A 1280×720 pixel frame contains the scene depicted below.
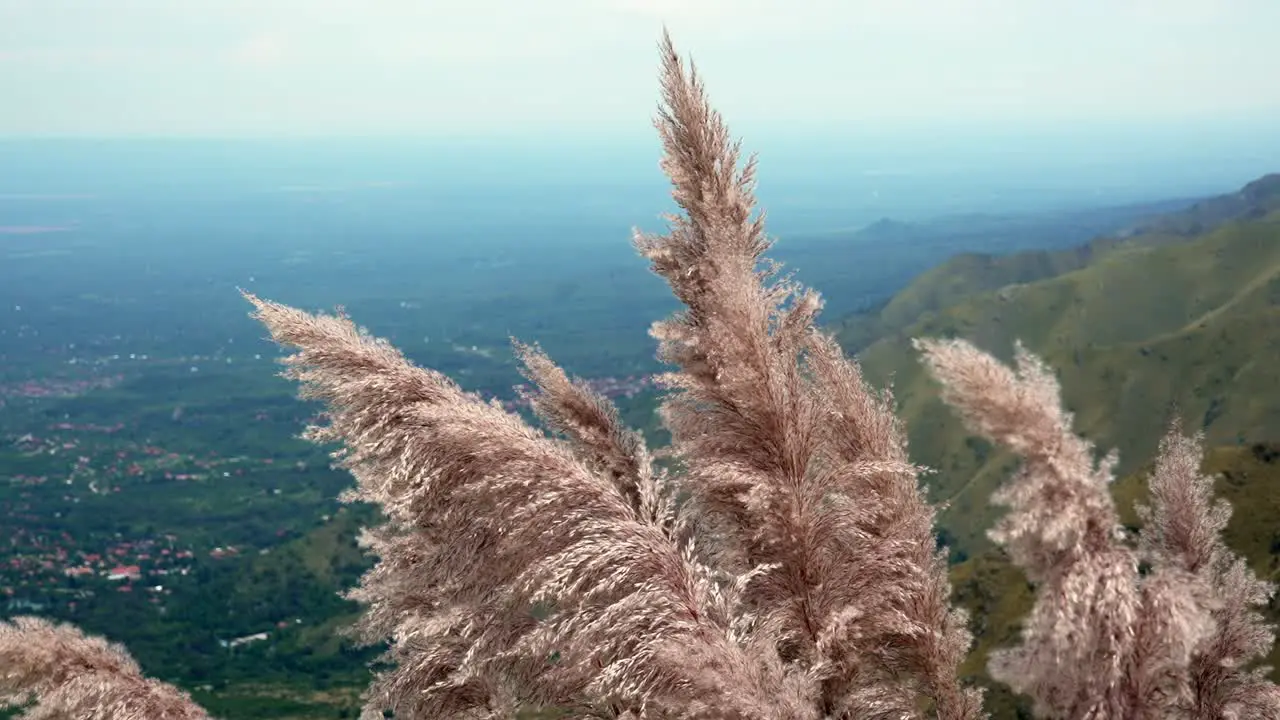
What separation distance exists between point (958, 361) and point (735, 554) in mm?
1623

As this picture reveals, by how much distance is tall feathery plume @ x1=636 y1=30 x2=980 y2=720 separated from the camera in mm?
3783

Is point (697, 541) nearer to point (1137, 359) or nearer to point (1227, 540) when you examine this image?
point (1227, 540)

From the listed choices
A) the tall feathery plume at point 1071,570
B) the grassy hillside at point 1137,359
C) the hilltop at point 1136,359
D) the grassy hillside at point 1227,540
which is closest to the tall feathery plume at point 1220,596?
the tall feathery plume at point 1071,570

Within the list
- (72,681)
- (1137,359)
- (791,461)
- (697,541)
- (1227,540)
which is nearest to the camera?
(791,461)

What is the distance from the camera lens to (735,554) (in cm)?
408

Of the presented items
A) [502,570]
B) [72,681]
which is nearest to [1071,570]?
[502,570]

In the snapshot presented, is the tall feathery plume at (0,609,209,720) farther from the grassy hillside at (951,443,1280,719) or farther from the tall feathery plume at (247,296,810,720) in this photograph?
the grassy hillside at (951,443,1280,719)

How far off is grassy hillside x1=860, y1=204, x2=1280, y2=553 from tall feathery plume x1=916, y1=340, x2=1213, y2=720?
3779 inches

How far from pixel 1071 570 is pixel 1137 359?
16104cm

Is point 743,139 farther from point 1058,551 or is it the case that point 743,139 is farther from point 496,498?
point 1058,551

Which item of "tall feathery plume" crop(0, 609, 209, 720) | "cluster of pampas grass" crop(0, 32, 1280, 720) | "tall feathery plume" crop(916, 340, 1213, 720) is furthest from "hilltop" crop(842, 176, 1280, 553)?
"tall feathery plume" crop(916, 340, 1213, 720)

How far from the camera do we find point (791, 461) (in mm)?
3828

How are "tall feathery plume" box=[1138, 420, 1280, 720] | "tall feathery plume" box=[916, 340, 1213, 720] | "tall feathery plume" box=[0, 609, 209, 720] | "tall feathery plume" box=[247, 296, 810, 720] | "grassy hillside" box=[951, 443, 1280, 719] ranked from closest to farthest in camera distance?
"tall feathery plume" box=[916, 340, 1213, 720], "tall feathery plume" box=[247, 296, 810, 720], "tall feathery plume" box=[1138, 420, 1280, 720], "tall feathery plume" box=[0, 609, 209, 720], "grassy hillside" box=[951, 443, 1280, 719]

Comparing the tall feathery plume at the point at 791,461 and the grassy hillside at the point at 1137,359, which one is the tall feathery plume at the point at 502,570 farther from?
the grassy hillside at the point at 1137,359
